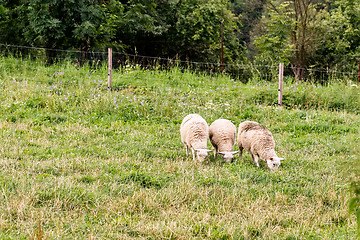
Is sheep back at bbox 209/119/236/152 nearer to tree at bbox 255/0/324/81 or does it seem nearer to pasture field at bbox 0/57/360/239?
pasture field at bbox 0/57/360/239

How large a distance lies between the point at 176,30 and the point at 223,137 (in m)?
18.0

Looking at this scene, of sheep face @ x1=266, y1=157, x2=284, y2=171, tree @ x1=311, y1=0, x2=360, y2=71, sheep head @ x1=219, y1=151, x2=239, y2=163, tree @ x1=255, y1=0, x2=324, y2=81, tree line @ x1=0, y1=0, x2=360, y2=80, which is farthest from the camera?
tree @ x1=311, y1=0, x2=360, y2=71

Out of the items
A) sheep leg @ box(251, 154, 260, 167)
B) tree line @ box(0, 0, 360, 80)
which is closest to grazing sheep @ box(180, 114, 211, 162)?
sheep leg @ box(251, 154, 260, 167)

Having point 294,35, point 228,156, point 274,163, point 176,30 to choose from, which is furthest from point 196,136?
point 294,35

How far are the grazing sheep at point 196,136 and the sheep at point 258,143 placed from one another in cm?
79

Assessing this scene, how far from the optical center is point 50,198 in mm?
5441

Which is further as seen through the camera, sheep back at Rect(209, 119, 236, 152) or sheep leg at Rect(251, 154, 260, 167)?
sheep back at Rect(209, 119, 236, 152)

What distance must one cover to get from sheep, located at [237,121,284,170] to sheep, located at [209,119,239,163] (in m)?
0.25

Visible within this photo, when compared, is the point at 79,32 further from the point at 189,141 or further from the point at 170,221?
the point at 170,221

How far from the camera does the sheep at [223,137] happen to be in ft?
26.6

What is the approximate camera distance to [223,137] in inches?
323

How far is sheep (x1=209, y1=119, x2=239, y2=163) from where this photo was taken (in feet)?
26.6

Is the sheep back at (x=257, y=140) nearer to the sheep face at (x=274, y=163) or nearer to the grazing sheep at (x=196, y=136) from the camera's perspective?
the sheep face at (x=274, y=163)

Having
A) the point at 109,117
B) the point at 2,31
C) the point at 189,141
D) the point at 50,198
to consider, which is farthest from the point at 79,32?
the point at 50,198
